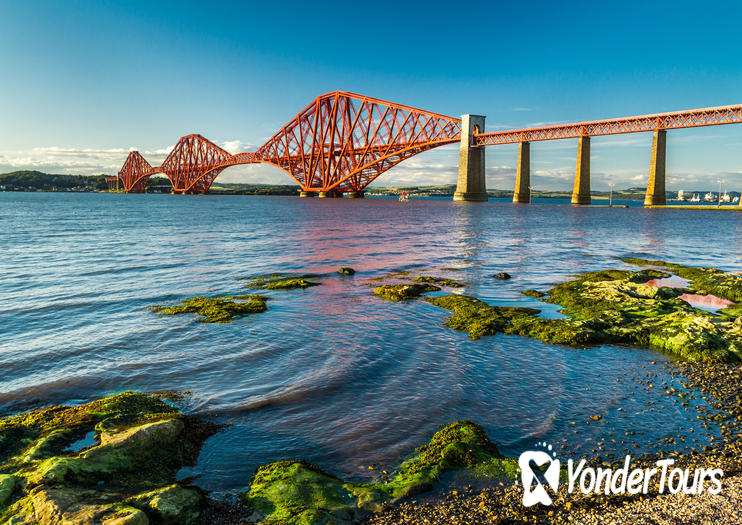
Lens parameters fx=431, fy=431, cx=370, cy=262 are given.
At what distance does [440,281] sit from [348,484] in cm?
1038

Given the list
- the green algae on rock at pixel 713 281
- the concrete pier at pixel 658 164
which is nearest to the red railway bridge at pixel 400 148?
the concrete pier at pixel 658 164

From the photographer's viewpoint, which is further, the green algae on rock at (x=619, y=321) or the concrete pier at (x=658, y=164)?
the concrete pier at (x=658, y=164)

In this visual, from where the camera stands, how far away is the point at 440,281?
1390cm

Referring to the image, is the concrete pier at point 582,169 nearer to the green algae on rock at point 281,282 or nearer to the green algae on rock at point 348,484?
the green algae on rock at point 281,282

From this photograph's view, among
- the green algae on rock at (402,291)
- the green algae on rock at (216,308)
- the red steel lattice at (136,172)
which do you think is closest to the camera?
the green algae on rock at (216,308)

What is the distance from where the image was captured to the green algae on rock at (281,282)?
43.7ft

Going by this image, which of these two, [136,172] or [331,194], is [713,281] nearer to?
[331,194]

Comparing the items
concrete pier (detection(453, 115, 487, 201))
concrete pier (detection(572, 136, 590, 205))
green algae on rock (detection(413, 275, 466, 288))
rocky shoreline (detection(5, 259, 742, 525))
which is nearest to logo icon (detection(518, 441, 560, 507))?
rocky shoreline (detection(5, 259, 742, 525))

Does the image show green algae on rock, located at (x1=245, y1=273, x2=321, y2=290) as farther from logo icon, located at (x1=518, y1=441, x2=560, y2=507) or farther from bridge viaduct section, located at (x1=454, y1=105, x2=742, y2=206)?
bridge viaduct section, located at (x1=454, y1=105, x2=742, y2=206)

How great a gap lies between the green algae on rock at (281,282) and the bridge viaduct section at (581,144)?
3086 inches

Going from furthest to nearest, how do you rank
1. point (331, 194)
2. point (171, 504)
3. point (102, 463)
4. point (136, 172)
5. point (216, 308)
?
1. point (136, 172)
2. point (331, 194)
3. point (216, 308)
4. point (102, 463)
5. point (171, 504)

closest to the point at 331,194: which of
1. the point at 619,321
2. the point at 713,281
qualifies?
the point at 713,281

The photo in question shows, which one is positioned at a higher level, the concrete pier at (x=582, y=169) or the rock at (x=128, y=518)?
the concrete pier at (x=582, y=169)

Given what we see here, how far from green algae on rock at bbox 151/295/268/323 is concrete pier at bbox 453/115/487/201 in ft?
295
